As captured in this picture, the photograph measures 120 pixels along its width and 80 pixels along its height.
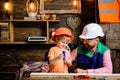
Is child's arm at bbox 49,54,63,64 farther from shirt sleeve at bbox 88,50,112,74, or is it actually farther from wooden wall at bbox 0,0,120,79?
wooden wall at bbox 0,0,120,79

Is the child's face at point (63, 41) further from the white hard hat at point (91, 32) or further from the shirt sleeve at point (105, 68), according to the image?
the shirt sleeve at point (105, 68)

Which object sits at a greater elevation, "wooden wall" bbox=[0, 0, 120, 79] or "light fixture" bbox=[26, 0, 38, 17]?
"light fixture" bbox=[26, 0, 38, 17]

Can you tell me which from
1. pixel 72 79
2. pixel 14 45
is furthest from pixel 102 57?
pixel 14 45

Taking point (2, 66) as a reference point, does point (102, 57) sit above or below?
above

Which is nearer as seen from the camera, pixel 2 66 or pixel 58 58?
pixel 58 58

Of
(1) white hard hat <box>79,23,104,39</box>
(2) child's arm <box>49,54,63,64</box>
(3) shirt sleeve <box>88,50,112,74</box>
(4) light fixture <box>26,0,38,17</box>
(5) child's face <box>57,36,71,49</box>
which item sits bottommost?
(3) shirt sleeve <box>88,50,112,74</box>

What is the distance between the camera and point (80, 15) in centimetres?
480

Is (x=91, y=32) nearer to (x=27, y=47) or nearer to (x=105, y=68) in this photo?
(x=105, y=68)

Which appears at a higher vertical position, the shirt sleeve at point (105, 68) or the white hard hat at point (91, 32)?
the white hard hat at point (91, 32)

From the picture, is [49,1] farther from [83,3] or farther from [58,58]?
[58,58]

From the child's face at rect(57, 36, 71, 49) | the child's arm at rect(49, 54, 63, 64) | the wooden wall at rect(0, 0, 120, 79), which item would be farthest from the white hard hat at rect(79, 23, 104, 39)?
the wooden wall at rect(0, 0, 120, 79)

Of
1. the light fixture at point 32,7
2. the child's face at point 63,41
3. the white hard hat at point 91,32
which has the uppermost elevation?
the light fixture at point 32,7

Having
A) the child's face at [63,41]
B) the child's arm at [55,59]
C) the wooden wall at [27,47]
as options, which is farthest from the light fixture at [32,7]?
the child's arm at [55,59]

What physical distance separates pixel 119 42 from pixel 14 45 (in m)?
1.86
